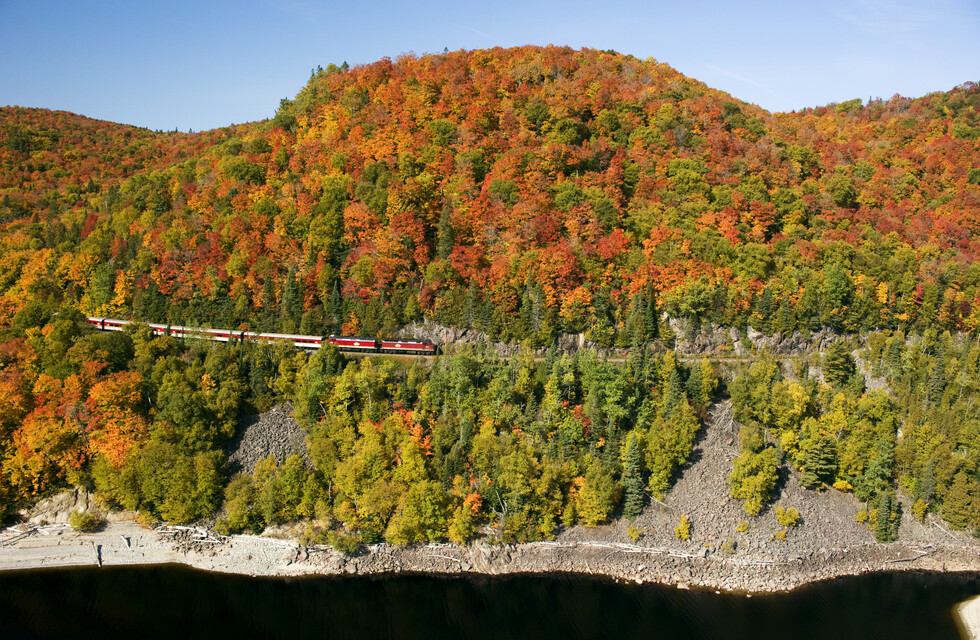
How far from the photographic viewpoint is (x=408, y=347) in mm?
60688

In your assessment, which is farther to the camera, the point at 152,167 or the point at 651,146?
the point at 152,167

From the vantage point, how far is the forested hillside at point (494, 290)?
5206cm

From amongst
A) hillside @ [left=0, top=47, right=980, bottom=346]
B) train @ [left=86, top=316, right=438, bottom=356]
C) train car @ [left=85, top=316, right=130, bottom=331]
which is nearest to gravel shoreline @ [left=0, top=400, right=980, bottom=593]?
train @ [left=86, top=316, right=438, bottom=356]

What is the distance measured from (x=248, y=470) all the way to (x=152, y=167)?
52752mm

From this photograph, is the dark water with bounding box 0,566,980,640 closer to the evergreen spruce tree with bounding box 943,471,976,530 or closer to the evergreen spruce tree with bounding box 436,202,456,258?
the evergreen spruce tree with bounding box 943,471,976,530

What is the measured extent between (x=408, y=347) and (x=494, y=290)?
10.3 meters

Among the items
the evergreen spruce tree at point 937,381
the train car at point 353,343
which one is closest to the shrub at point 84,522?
the train car at point 353,343

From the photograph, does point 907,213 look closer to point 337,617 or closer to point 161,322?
point 337,617

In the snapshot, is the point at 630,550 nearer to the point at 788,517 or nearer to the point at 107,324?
the point at 788,517

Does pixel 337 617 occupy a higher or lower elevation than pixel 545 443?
lower

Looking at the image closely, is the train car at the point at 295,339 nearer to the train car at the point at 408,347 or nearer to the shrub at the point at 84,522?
the train car at the point at 408,347

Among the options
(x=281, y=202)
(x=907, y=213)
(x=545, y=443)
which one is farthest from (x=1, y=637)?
(x=907, y=213)

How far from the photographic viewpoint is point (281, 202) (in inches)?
2744

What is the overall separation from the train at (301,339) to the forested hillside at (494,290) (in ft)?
5.26
